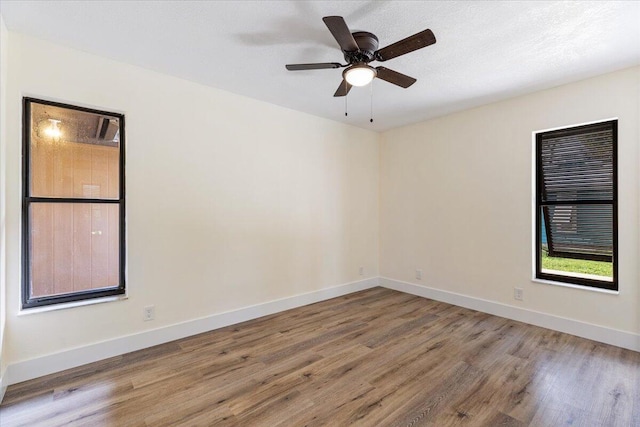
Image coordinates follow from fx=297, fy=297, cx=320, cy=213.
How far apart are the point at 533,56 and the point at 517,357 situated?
260cm

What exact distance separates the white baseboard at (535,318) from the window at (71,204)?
12.4 ft

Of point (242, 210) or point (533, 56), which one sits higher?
point (533, 56)

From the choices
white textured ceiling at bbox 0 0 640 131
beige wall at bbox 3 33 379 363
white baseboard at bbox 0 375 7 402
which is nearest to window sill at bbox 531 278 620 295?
white textured ceiling at bbox 0 0 640 131

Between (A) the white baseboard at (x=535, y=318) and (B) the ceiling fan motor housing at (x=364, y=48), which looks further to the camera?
(A) the white baseboard at (x=535, y=318)

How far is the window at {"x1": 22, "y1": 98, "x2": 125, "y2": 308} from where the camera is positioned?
232 centimetres

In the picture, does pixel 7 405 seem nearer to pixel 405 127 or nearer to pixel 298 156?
pixel 298 156

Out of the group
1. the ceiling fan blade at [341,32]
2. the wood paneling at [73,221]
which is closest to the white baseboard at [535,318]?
the ceiling fan blade at [341,32]

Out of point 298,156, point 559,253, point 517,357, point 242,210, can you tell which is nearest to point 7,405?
point 242,210

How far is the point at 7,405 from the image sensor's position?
6.43 feet

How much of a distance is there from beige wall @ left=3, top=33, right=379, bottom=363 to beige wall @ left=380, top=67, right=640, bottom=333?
3.23 feet

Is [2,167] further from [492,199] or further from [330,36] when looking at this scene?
[492,199]

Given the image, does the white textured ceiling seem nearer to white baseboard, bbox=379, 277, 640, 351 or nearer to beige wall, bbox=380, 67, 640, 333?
beige wall, bbox=380, 67, 640, 333

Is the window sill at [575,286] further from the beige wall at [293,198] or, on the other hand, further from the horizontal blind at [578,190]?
Result: the horizontal blind at [578,190]

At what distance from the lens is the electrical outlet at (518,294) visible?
3.42 meters
